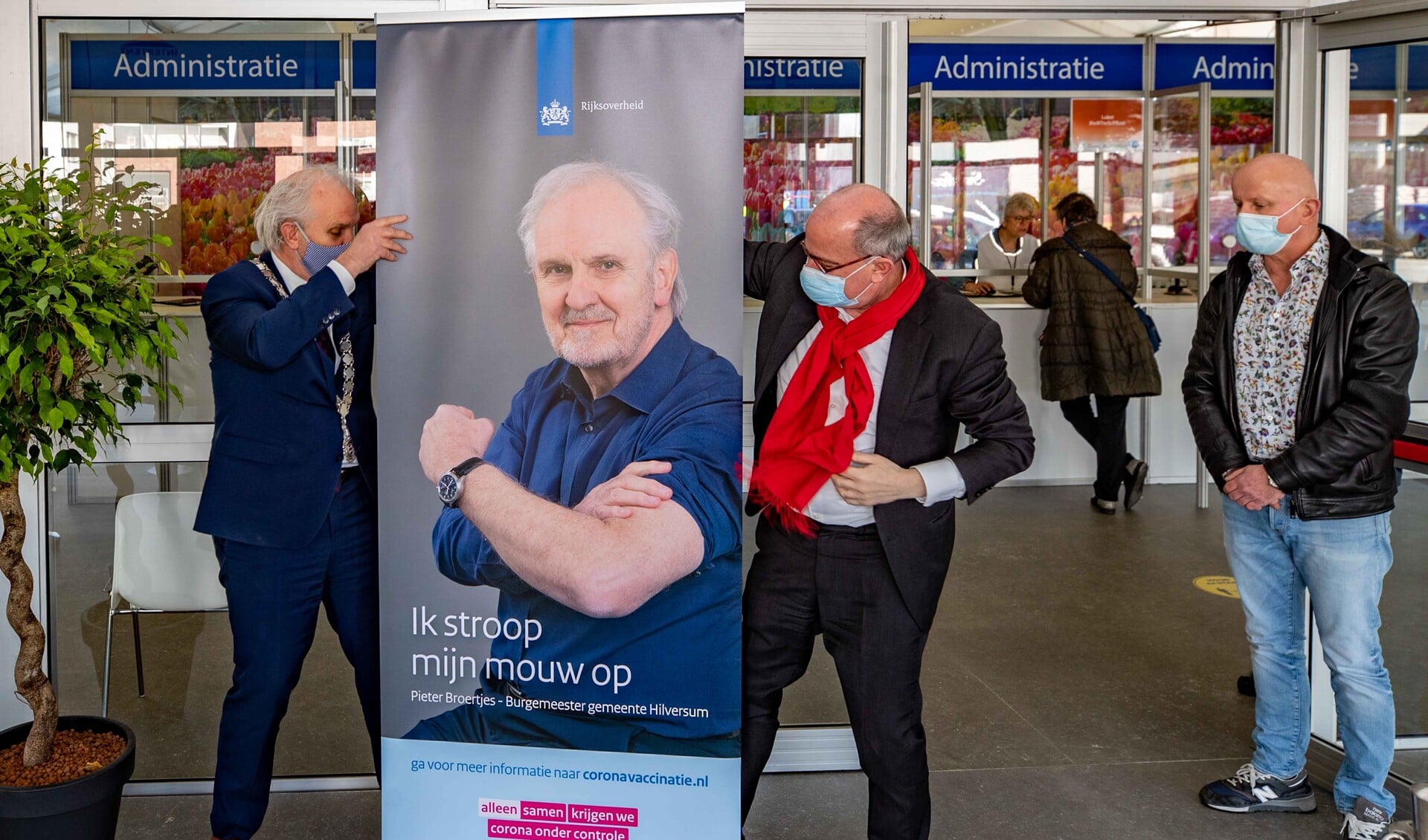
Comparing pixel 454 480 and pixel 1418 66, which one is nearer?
pixel 454 480

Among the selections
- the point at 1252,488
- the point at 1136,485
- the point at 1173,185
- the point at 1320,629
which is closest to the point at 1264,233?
the point at 1252,488

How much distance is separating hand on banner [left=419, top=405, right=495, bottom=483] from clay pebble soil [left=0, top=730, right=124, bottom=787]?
1045mm

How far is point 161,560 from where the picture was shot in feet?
12.0

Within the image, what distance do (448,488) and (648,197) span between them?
784mm

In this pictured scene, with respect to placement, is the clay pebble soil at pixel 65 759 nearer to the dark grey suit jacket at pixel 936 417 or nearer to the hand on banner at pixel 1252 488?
the dark grey suit jacket at pixel 936 417

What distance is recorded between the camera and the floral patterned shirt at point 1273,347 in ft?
10.6

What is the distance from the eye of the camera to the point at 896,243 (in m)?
2.83

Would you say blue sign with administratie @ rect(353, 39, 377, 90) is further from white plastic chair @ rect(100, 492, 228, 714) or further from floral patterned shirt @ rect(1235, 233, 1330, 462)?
floral patterned shirt @ rect(1235, 233, 1330, 462)

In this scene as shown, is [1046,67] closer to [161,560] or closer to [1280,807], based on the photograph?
[1280,807]

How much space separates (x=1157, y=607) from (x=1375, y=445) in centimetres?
268

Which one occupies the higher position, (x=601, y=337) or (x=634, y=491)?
(x=601, y=337)

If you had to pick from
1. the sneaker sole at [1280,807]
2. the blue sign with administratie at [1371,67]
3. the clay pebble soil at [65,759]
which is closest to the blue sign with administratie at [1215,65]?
the blue sign with administratie at [1371,67]

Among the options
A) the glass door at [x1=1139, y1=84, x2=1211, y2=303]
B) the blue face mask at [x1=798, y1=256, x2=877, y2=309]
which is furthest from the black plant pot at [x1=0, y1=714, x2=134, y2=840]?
the glass door at [x1=1139, y1=84, x2=1211, y2=303]

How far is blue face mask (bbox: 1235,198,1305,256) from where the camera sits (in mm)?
3215
